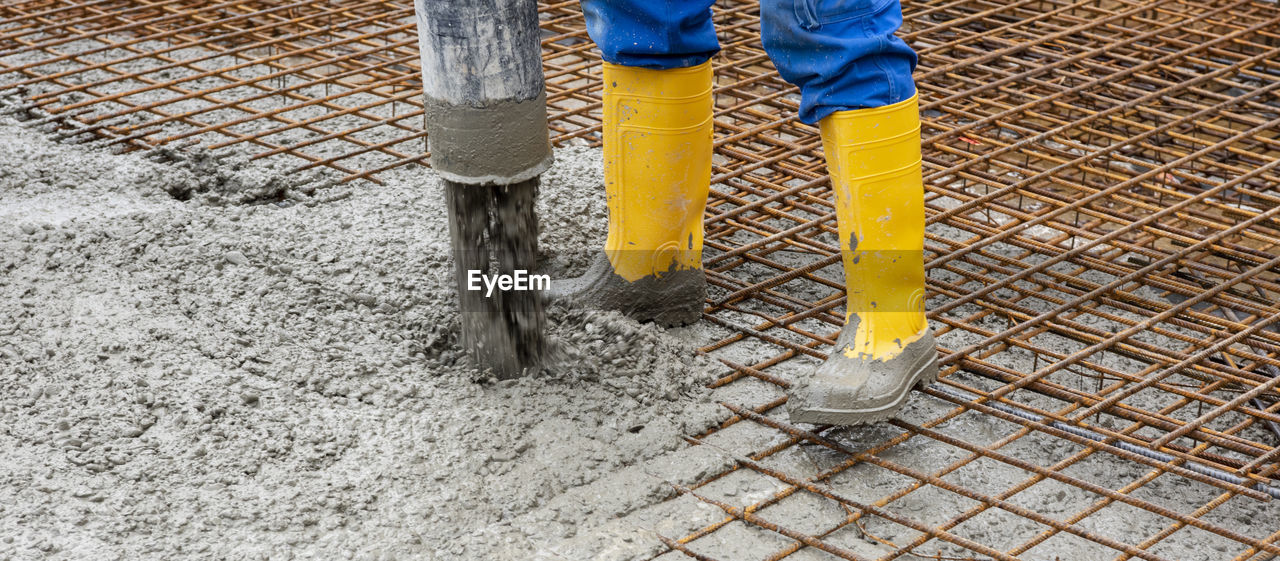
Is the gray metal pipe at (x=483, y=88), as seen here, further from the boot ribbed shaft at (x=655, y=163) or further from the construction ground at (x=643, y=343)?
the construction ground at (x=643, y=343)

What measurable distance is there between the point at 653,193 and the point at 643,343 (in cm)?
25

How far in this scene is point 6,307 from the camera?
2.32 metres

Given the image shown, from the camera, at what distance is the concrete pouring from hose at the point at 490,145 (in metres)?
1.92

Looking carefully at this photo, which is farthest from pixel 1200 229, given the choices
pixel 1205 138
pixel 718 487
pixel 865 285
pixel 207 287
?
pixel 207 287

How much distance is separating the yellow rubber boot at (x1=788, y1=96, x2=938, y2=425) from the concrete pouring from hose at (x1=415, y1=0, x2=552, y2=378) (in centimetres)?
44

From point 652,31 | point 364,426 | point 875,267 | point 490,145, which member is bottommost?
point 364,426

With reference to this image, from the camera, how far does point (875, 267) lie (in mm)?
2018

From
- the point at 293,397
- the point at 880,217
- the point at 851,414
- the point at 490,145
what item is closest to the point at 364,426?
the point at 293,397

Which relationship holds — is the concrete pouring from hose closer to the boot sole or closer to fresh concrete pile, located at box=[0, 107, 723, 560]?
fresh concrete pile, located at box=[0, 107, 723, 560]

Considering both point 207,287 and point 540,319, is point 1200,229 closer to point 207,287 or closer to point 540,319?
point 540,319

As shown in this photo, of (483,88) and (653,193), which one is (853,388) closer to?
(653,193)

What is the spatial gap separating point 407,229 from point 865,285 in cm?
99

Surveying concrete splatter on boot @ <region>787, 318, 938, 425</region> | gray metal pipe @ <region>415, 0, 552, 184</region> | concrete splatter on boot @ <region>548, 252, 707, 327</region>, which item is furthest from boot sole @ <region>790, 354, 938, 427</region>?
gray metal pipe @ <region>415, 0, 552, 184</region>

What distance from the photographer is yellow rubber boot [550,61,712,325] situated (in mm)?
2227
